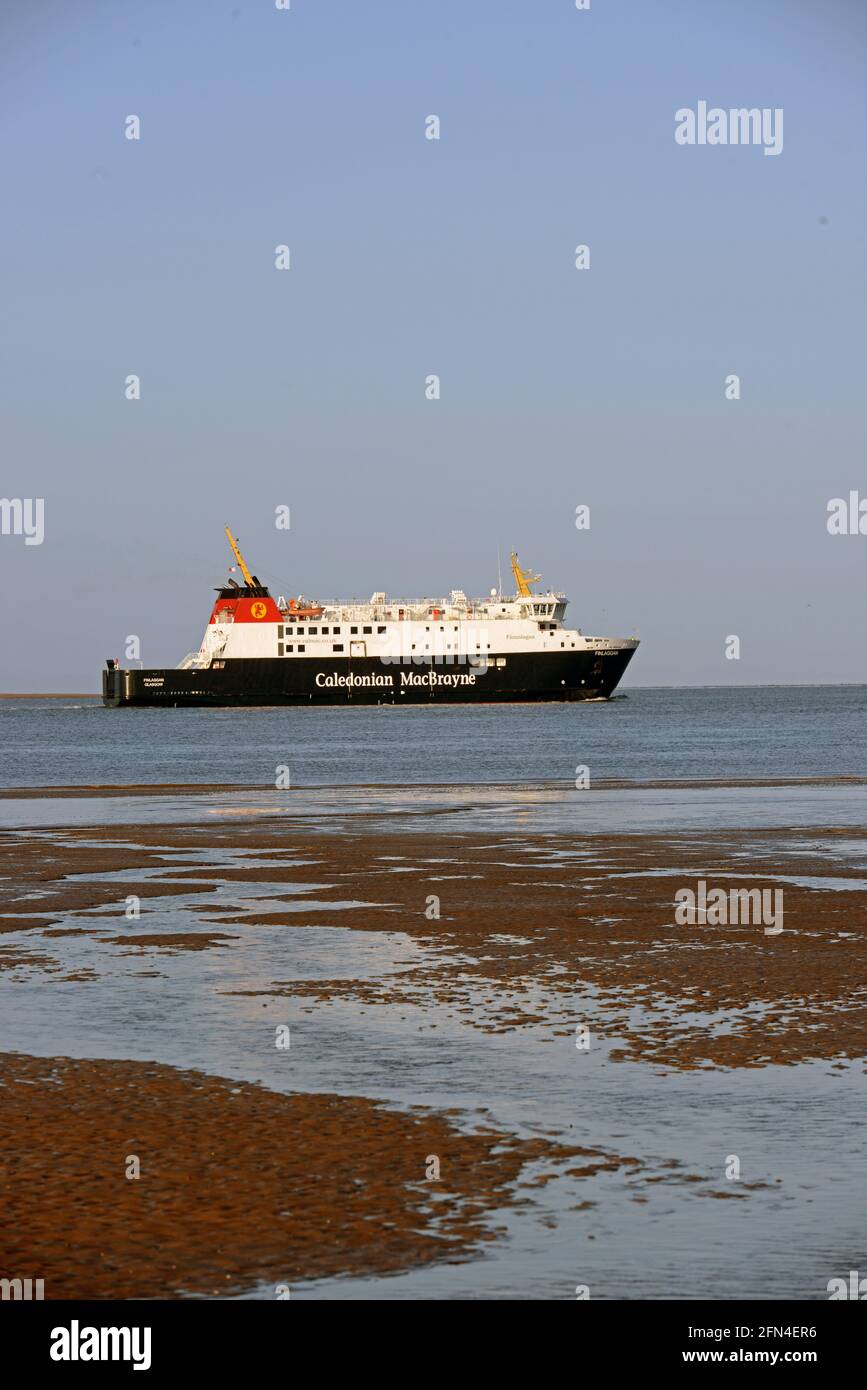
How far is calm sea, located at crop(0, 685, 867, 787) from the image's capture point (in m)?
51.9

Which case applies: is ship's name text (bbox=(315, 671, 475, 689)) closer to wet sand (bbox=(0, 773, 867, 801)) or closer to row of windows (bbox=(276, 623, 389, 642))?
row of windows (bbox=(276, 623, 389, 642))

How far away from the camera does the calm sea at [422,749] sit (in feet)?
170

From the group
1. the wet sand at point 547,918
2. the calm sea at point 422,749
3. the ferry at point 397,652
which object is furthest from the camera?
the ferry at point 397,652

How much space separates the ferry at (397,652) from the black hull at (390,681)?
74 mm

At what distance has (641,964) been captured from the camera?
14820 millimetres

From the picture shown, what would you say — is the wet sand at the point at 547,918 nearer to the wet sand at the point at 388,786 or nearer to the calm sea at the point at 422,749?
the wet sand at the point at 388,786

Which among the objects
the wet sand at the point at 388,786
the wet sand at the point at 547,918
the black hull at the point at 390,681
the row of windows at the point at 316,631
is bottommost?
the wet sand at the point at 547,918

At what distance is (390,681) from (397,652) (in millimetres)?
2436

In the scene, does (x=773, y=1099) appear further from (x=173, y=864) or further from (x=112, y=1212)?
(x=173, y=864)

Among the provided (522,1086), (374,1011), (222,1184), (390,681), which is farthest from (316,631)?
(222,1184)

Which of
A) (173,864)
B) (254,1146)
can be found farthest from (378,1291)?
(173,864)

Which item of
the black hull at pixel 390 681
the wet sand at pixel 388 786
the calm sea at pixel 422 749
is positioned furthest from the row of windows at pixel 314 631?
the wet sand at pixel 388 786
